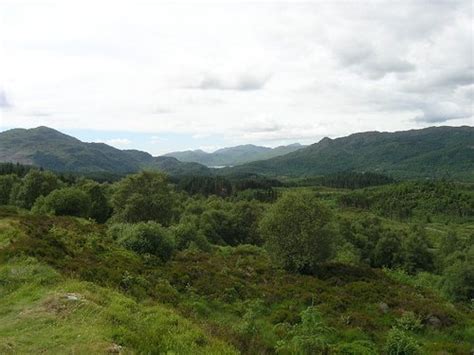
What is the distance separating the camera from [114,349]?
11.4m

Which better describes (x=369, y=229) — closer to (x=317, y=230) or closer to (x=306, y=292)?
(x=317, y=230)

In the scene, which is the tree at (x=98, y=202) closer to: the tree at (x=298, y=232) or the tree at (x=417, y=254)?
the tree at (x=298, y=232)

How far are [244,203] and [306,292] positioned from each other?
257 feet

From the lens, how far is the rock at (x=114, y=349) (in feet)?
36.8

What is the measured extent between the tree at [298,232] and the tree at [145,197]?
27066 millimetres

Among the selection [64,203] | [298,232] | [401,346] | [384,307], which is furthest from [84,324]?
[64,203]

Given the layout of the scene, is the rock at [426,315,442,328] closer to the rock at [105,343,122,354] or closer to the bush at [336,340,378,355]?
the bush at [336,340,378,355]

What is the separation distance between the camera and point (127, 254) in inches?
1219

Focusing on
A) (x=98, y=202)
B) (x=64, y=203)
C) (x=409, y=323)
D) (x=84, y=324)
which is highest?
(x=84, y=324)

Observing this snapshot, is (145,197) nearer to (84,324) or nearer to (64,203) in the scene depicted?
(64,203)

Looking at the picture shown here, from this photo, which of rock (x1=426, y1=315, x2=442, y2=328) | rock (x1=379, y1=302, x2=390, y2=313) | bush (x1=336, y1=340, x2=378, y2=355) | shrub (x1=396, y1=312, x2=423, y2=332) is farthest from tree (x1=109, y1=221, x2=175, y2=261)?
rock (x1=426, y1=315, x2=442, y2=328)

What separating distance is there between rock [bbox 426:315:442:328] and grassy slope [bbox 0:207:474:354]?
0.36 metres

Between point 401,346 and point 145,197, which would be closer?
point 401,346

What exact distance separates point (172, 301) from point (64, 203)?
43.5m
